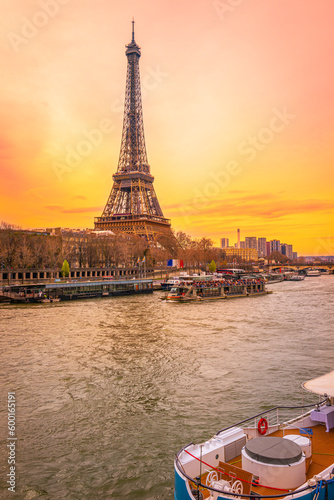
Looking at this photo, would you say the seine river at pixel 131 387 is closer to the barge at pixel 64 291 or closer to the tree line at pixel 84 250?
the barge at pixel 64 291

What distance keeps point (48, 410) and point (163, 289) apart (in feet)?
198

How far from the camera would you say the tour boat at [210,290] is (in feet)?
193

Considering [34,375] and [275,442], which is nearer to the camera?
[275,442]

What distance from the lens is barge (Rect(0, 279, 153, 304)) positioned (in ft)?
182

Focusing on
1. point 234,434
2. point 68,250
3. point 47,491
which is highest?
point 68,250

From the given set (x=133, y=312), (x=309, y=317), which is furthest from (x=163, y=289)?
(x=309, y=317)

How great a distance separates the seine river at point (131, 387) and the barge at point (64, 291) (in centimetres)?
1732

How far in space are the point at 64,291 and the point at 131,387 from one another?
42.6 meters

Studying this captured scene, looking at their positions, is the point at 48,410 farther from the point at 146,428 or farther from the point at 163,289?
the point at 163,289

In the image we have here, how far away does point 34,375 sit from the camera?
2098 cm

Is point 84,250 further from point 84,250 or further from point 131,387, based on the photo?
point 131,387

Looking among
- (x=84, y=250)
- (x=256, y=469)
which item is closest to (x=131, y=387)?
(x=256, y=469)

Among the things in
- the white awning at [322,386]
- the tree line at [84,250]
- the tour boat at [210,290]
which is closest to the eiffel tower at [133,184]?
the tree line at [84,250]

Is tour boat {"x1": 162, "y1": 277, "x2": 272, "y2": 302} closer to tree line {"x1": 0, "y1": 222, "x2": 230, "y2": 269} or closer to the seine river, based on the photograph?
the seine river
